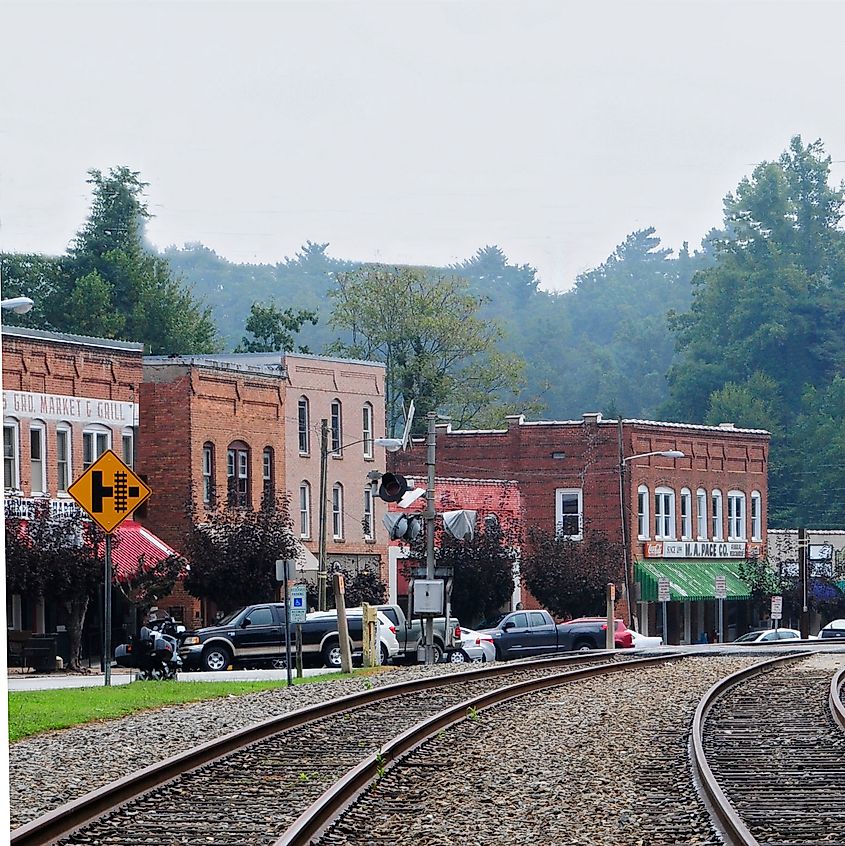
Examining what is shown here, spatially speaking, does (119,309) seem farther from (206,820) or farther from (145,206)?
(206,820)

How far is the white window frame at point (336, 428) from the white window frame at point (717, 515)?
20129 millimetres

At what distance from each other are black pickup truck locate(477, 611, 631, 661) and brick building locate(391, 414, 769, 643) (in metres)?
16.6

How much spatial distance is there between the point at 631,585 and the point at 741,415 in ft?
126

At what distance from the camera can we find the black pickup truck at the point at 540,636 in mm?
49500

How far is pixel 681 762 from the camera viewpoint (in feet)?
55.1

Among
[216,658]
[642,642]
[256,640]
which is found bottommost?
[642,642]

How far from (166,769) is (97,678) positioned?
75.8ft

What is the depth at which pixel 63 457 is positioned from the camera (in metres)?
50.8

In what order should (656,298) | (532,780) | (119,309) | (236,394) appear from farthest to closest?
(656,298)
(119,309)
(236,394)
(532,780)

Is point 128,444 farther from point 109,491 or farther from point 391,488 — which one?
point 109,491

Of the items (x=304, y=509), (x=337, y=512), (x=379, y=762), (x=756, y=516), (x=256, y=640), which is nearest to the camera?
(x=379, y=762)

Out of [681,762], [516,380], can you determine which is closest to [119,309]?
→ [516,380]

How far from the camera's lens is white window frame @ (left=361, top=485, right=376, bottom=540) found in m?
62.5

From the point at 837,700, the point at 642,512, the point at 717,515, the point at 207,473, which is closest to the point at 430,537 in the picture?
A: the point at 207,473
